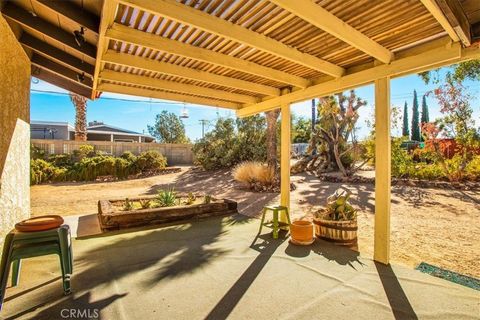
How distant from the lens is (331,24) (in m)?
1.99

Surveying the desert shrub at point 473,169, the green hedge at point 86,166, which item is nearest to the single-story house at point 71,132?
the green hedge at point 86,166

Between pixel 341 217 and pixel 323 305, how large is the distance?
158 cm

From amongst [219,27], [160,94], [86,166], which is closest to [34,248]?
[219,27]

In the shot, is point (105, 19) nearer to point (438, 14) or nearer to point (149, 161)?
point (438, 14)

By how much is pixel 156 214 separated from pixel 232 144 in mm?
8284

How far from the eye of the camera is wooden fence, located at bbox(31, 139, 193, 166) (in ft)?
38.1

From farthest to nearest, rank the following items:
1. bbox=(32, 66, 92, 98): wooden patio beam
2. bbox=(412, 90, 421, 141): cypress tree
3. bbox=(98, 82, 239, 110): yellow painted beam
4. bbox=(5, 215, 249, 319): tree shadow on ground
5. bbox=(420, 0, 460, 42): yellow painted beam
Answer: bbox=(412, 90, 421, 141): cypress tree
bbox=(32, 66, 92, 98): wooden patio beam
bbox=(98, 82, 239, 110): yellow painted beam
bbox=(5, 215, 249, 319): tree shadow on ground
bbox=(420, 0, 460, 42): yellow painted beam

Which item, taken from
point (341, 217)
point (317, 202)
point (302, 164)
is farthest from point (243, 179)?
point (341, 217)

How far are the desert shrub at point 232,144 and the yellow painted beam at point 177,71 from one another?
7617 mm

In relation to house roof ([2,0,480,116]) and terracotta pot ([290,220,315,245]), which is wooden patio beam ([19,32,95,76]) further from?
terracotta pot ([290,220,315,245])

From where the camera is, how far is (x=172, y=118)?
91.5 feet

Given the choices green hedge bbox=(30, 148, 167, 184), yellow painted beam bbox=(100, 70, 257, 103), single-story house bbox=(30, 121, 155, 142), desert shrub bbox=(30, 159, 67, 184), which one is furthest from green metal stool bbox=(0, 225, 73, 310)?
single-story house bbox=(30, 121, 155, 142)

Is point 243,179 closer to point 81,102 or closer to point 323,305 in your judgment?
point 323,305

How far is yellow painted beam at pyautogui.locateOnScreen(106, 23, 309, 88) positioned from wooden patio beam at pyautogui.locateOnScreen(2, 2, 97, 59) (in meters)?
1.00
